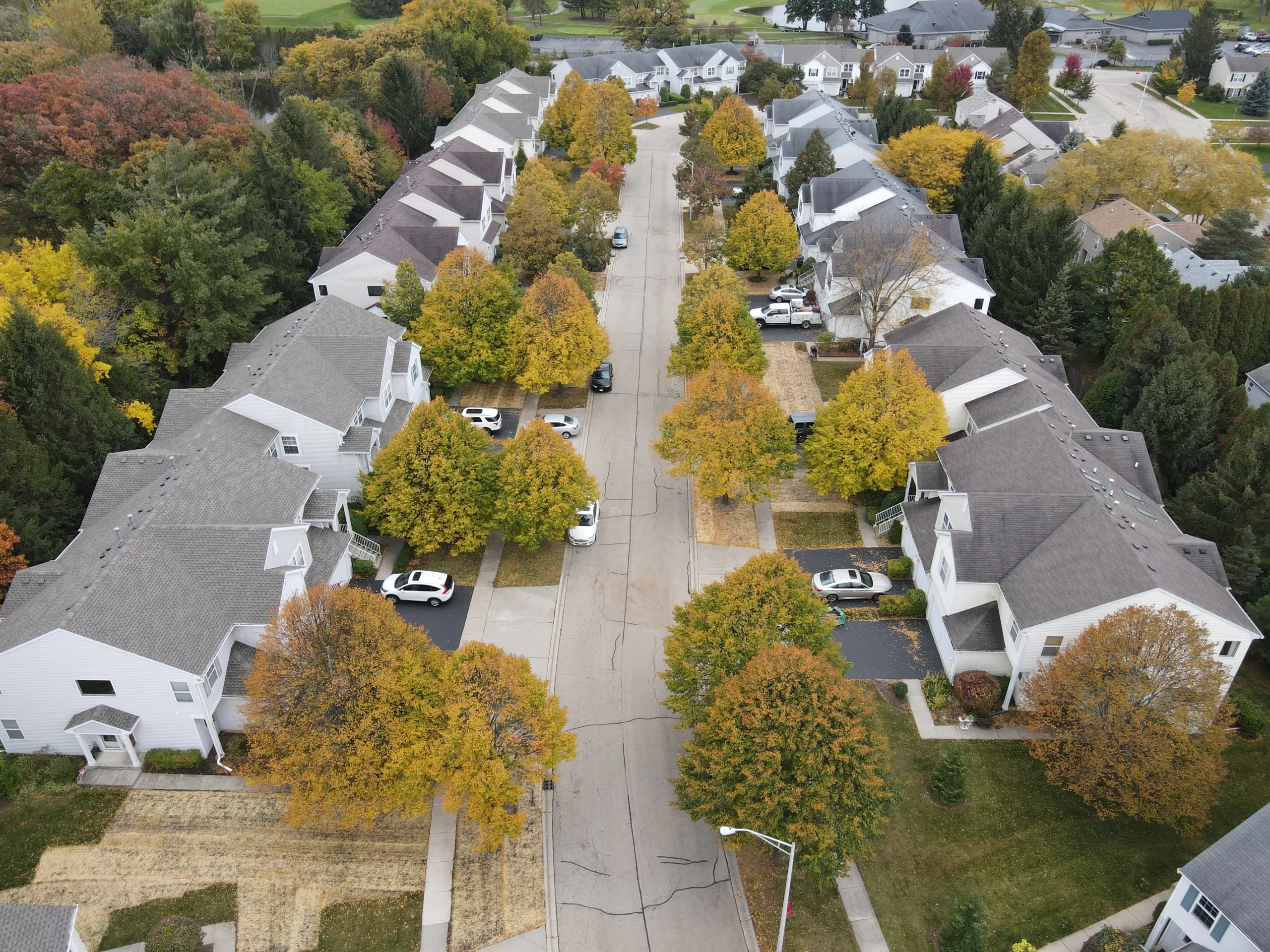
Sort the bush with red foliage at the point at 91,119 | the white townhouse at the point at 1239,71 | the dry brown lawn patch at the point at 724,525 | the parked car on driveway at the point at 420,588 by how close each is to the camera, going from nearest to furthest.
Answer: the parked car on driveway at the point at 420,588 < the dry brown lawn patch at the point at 724,525 < the bush with red foliage at the point at 91,119 < the white townhouse at the point at 1239,71

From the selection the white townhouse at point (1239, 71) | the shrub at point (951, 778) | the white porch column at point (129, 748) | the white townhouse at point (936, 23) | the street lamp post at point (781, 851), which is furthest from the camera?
the white townhouse at point (936, 23)

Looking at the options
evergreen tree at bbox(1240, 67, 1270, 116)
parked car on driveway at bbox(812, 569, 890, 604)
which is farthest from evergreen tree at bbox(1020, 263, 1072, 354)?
evergreen tree at bbox(1240, 67, 1270, 116)

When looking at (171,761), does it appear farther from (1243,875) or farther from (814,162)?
(814,162)

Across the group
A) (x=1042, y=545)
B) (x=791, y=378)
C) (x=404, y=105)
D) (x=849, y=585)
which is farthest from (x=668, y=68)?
(x=1042, y=545)

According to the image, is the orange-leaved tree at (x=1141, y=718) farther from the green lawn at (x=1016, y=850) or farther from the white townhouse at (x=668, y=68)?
the white townhouse at (x=668, y=68)

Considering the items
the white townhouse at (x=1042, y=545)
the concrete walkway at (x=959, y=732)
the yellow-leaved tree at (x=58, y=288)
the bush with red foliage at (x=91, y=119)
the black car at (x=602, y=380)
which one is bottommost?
the black car at (x=602, y=380)

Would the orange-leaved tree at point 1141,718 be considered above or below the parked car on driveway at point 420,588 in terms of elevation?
above

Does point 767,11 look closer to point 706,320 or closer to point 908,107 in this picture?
point 908,107

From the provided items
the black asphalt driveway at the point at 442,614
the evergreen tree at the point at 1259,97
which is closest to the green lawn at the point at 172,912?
the black asphalt driveway at the point at 442,614
